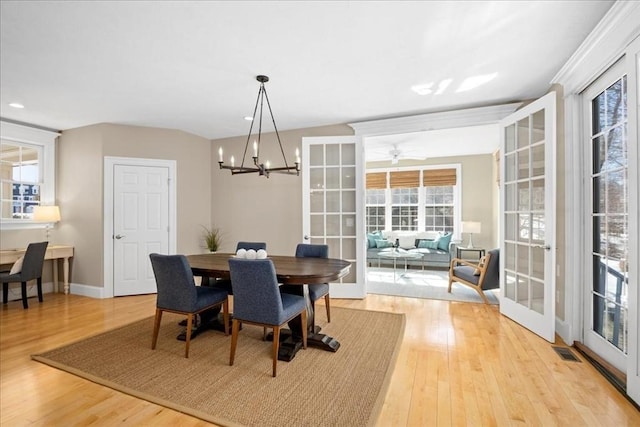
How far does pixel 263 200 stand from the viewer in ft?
16.1

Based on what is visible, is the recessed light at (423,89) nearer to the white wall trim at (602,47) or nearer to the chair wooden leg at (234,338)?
the white wall trim at (602,47)

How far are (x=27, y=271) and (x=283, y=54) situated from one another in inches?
167

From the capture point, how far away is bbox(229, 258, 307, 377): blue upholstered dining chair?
222 cm

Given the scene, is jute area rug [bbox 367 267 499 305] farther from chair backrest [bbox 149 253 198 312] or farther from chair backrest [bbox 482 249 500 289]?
chair backrest [bbox 149 253 198 312]

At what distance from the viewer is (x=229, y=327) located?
311 centimetres

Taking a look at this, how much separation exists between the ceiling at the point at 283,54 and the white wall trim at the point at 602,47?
0.07 metres

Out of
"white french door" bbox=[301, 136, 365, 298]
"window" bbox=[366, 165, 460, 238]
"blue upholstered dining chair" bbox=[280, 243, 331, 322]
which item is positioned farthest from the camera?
"window" bbox=[366, 165, 460, 238]

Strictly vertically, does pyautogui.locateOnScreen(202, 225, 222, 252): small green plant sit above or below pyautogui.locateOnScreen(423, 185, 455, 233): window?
below

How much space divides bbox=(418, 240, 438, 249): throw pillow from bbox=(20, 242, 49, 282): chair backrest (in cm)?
663

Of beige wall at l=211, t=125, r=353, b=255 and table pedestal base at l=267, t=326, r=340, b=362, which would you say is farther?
beige wall at l=211, t=125, r=353, b=255

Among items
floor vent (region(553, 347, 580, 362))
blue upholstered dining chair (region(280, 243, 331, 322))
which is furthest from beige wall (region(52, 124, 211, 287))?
floor vent (region(553, 347, 580, 362))

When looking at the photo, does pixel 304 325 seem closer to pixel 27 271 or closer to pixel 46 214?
pixel 27 271

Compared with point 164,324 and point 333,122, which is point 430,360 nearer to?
point 164,324

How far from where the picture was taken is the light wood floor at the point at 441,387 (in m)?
1.78
